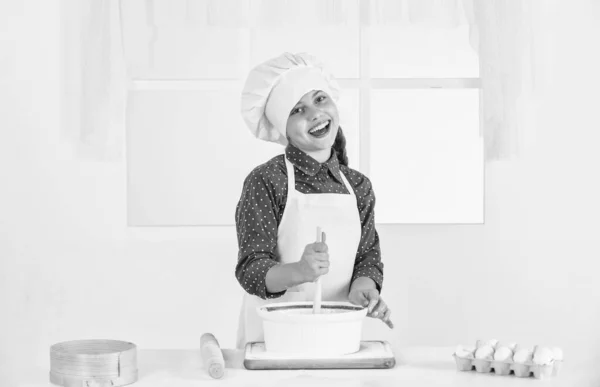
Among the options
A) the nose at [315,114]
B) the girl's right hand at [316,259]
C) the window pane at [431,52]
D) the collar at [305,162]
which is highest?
the window pane at [431,52]

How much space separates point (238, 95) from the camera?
10.1 feet

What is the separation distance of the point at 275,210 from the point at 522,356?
0.70 metres

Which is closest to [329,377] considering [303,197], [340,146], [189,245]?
[303,197]

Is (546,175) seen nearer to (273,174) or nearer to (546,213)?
(546,213)

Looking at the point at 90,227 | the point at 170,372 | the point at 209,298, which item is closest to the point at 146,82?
the point at 90,227

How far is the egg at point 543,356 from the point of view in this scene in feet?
4.42

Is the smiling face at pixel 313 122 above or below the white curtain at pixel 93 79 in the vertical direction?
below

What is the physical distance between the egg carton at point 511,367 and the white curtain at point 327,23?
5.94 ft

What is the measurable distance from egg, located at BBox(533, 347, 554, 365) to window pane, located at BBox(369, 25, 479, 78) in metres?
1.88

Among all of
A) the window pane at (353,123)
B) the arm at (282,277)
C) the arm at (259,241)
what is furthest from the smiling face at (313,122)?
the window pane at (353,123)

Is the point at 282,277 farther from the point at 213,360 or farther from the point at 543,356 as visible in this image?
the point at 543,356

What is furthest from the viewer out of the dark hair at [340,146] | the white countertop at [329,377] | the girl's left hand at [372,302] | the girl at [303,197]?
the dark hair at [340,146]

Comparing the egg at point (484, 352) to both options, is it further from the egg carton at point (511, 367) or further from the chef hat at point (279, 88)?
the chef hat at point (279, 88)

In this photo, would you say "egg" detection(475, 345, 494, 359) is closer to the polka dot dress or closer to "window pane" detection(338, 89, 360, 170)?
the polka dot dress
